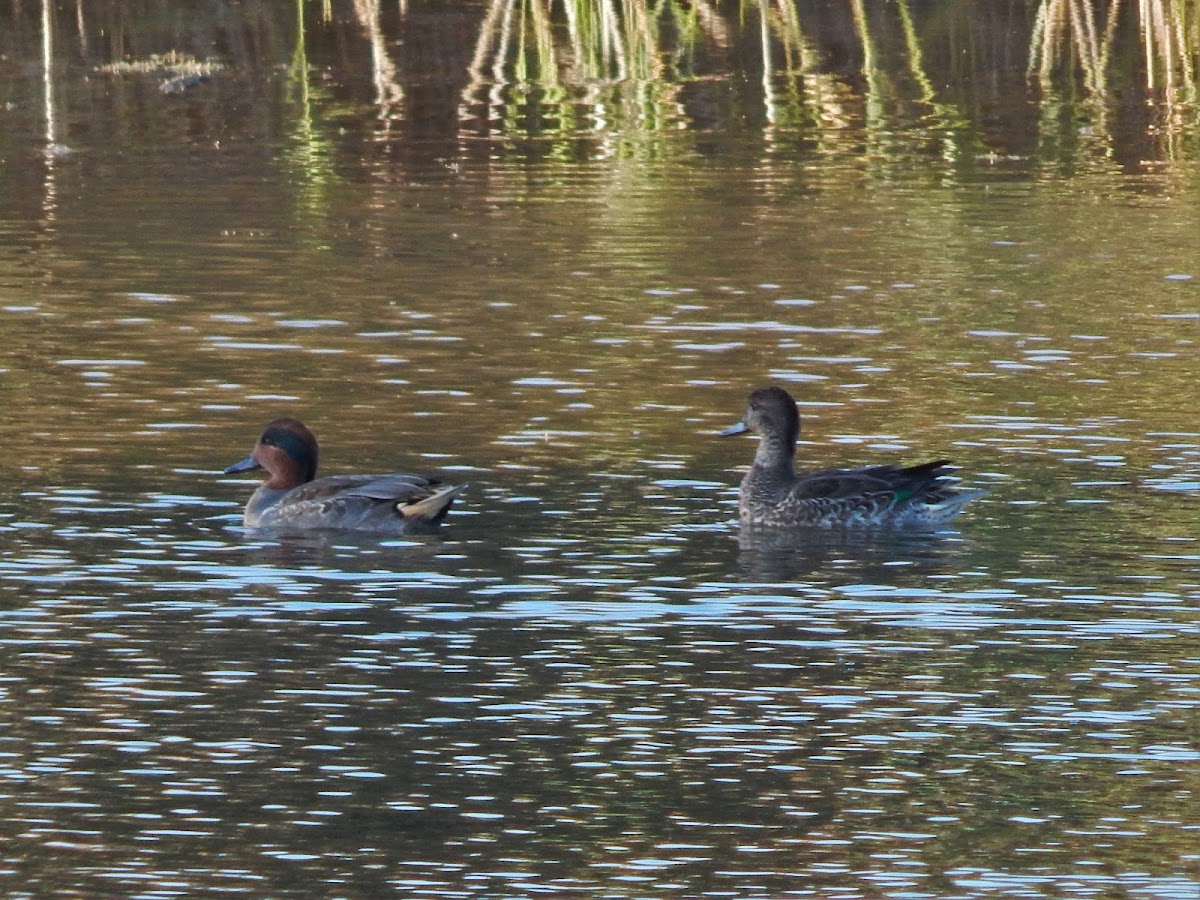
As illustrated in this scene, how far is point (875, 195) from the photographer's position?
26078 millimetres

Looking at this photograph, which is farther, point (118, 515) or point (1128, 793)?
point (118, 515)

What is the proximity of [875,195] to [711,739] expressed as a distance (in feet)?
53.5

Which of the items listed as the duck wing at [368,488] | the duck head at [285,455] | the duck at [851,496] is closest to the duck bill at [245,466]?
the duck head at [285,455]

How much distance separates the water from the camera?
30.3ft

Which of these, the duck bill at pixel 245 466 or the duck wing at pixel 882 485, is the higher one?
the duck bill at pixel 245 466

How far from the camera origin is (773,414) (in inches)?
579

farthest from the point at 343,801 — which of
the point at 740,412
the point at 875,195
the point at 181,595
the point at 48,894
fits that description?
the point at 875,195

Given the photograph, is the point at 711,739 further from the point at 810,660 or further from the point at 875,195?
the point at 875,195

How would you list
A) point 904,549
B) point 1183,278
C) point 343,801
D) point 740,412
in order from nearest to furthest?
point 343,801 → point 904,549 → point 740,412 → point 1183,278

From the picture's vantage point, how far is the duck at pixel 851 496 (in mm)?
13883

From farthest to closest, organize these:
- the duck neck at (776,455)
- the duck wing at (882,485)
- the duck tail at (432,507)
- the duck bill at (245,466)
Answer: the duck bill at (245,466) → the duck neck at (776,455) → the duck wing at (882,485) → the duck tail at (432,507)

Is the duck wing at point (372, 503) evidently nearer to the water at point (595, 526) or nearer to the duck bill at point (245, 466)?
the water at point (595, 526)

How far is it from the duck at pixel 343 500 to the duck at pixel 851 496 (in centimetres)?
133

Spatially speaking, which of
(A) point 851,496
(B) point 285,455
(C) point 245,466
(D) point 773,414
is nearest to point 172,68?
(C) point 245,466
